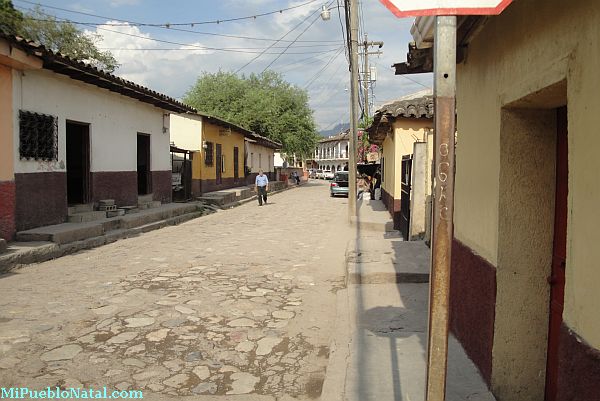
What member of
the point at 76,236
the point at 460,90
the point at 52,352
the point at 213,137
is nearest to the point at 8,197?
the point at 76,236

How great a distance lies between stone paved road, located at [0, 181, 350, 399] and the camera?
3996 mm

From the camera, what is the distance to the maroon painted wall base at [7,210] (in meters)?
8.65

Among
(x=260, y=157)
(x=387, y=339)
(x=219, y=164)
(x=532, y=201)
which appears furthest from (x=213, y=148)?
(x=532, y=201)

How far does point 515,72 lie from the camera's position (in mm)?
3012

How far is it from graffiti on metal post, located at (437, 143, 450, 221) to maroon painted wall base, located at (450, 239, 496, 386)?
1.73 meters

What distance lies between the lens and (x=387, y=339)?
4648 mm

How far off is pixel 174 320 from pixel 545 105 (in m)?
4.07

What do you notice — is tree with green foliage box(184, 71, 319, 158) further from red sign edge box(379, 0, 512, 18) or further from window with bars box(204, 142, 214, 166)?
red sign edge box(379, 0, 512, 18)

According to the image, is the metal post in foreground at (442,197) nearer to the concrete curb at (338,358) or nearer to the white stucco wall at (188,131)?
the concrete curb at (338,358)

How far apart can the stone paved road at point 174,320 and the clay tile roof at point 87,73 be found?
3671mm

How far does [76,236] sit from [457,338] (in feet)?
26.3

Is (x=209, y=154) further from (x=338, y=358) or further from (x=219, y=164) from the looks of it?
(x=338, y=358)

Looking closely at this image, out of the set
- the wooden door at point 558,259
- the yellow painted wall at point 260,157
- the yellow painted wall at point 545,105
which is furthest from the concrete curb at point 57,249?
the yellow painted wall at point 260,157

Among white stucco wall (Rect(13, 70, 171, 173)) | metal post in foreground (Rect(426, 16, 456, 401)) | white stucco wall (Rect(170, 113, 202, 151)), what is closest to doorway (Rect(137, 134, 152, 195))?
white stucco wall (Rect(13, 70, 171, 173))
